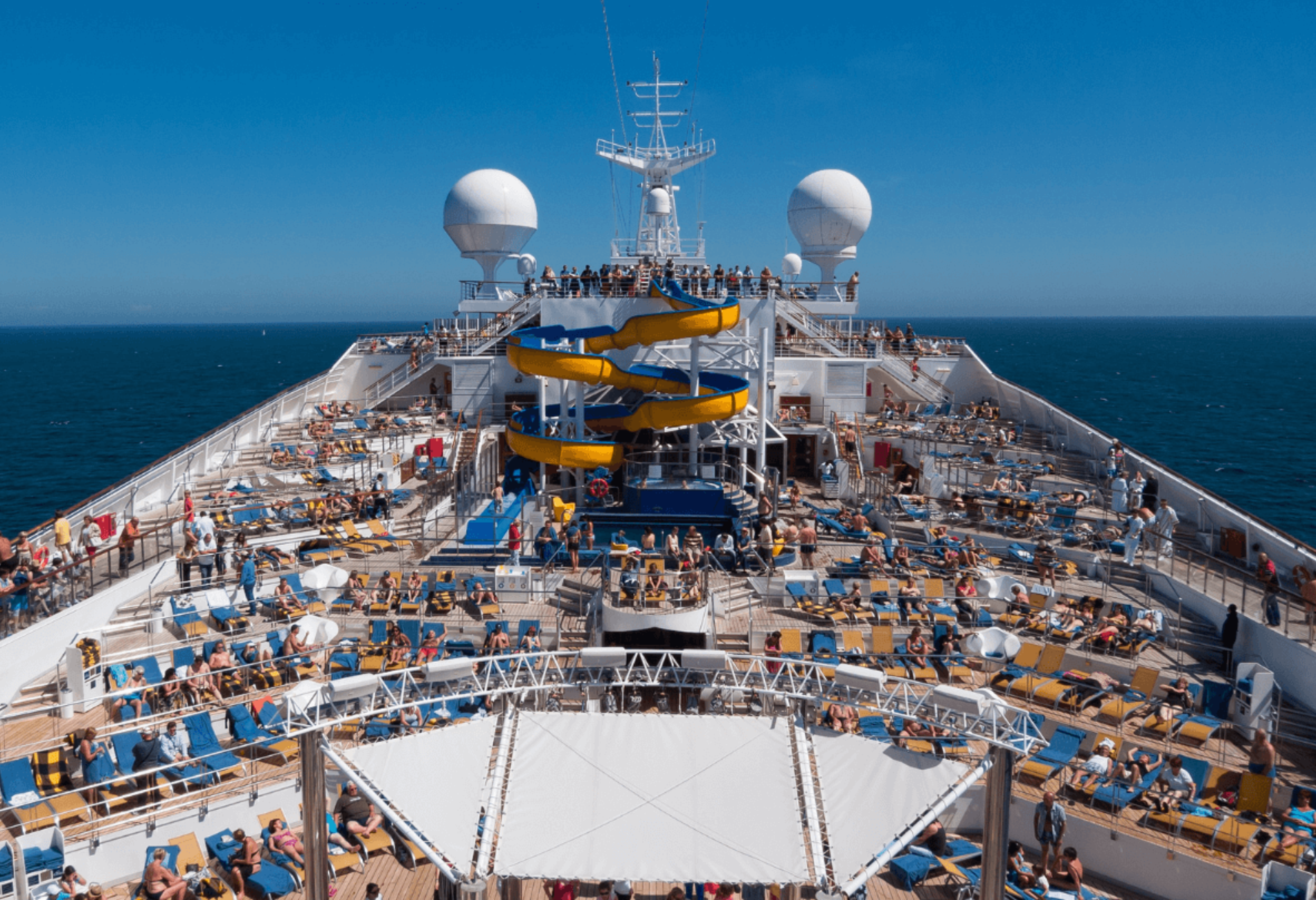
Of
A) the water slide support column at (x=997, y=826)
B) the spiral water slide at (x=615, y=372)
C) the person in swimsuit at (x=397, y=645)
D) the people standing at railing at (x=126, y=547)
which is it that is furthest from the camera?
the spiral water slide at (x=615, y=372)

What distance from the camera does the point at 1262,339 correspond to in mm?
197000

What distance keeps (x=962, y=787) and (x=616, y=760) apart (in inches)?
139

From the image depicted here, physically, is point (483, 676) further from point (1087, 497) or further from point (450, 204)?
point (450, 204)

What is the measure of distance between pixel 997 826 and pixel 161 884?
8292 millimetres

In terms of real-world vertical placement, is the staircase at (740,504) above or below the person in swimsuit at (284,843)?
above

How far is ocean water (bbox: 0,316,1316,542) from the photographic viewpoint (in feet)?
133

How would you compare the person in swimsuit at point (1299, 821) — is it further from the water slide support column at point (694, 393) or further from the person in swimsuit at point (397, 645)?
the water slide support column at point (694, 393)

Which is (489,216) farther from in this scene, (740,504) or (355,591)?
(355,591)

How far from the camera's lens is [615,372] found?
888 inches

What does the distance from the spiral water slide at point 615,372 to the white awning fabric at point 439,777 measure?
40.0 ft

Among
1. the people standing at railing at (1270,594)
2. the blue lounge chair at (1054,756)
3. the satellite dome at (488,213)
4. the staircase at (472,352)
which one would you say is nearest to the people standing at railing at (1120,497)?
the people standing at railing at (1270,594)

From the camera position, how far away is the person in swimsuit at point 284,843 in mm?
10273

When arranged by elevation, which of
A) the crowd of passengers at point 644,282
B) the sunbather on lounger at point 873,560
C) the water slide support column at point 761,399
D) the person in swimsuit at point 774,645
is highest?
the crowd of passengers at point 644,282

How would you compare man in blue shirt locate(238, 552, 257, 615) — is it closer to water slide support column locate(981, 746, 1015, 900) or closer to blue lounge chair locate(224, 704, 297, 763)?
blue lounge chair locate(224, 704, 297, 763)
